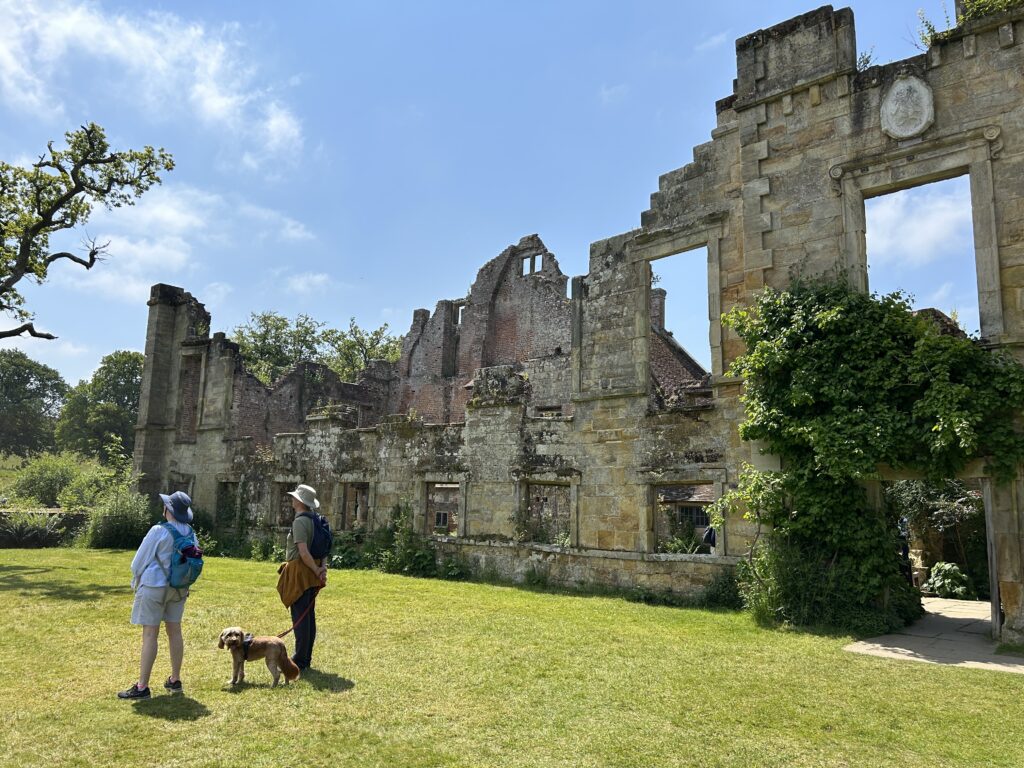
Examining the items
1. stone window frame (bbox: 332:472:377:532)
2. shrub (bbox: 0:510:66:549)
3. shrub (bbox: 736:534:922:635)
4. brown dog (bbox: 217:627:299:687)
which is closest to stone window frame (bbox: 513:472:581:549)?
shrub (bbox: 736:534:922:635)

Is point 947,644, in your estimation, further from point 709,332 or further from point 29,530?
point 29,530

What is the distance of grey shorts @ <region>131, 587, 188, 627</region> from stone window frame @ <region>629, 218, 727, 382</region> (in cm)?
829

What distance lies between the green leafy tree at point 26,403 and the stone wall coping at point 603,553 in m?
52.6

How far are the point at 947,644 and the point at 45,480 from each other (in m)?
28.8

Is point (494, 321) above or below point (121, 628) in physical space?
above

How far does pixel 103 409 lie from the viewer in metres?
46.5

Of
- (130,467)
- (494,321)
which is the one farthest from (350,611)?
(494,321)

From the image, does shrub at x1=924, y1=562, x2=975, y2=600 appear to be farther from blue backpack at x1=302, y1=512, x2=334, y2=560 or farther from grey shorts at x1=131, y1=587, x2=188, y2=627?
grey shorts at x1=131, y1=587, x2=188, y2=627

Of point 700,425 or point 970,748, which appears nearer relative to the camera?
point 970,748

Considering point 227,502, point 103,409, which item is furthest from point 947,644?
point 103,409

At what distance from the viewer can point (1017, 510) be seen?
8.04 m

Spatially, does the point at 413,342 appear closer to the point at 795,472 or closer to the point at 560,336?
the point at 560,336

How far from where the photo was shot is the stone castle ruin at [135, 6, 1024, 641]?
9.02m

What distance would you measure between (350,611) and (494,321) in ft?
76.3
